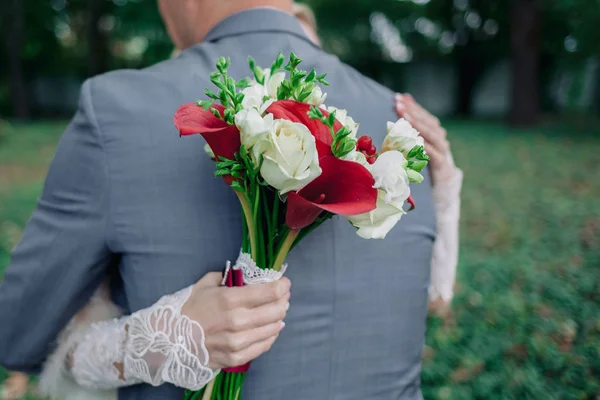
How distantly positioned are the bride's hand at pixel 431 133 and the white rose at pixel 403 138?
1.25 ft

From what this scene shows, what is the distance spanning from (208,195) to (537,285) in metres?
3.45

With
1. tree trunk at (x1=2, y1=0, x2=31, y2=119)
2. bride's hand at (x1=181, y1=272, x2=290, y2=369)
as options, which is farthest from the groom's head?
tree trunk at (x1=2, y1=0, x2=31, y2=119)

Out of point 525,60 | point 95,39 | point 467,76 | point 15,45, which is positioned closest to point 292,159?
point 525,60

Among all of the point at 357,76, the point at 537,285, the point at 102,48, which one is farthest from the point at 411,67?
the point at 357,76

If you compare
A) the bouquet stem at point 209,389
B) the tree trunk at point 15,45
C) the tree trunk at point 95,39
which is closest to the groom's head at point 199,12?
the bouquet stem at point 209,389

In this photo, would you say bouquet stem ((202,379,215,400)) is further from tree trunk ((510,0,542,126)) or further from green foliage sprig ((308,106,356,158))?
tree trunk ((510,0,542,126))

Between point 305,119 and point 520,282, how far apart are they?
12.1ft

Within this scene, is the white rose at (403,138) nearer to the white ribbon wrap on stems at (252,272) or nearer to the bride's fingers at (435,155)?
the white ribbon wrap on stems at (252,272)

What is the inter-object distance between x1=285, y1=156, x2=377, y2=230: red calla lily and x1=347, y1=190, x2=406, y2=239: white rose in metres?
0.05

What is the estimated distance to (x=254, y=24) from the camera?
1.42 m

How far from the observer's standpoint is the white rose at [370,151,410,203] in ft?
3.22

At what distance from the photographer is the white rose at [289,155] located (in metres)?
0.94

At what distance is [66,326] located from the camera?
Result: 4.48 feet

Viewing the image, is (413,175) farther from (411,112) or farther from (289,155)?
(411,112)
